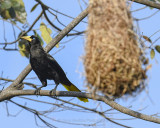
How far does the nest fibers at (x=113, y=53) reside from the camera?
8.21ft

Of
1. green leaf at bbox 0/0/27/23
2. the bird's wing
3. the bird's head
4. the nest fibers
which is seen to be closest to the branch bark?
the nest fibers

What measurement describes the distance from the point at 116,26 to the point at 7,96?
176 centimetres

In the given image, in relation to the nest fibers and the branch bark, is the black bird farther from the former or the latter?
the nest fibers

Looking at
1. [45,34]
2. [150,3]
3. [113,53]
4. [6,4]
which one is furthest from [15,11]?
[113,53]

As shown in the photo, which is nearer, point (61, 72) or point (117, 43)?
point (117, 43)

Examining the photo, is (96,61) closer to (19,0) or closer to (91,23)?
(91,23)

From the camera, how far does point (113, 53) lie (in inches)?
98.7

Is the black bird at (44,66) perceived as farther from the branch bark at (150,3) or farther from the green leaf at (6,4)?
the branch bark at (150,3)

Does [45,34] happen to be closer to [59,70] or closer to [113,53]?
[59,70]

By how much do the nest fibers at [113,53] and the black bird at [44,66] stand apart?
1744mm

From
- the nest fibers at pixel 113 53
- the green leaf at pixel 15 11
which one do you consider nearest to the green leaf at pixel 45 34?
the green leaf at pixel 15 11

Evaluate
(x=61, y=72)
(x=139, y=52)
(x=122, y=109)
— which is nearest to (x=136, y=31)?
(x=139, y=52)

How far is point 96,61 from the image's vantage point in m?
2.54

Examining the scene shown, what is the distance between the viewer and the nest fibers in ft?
8.21
